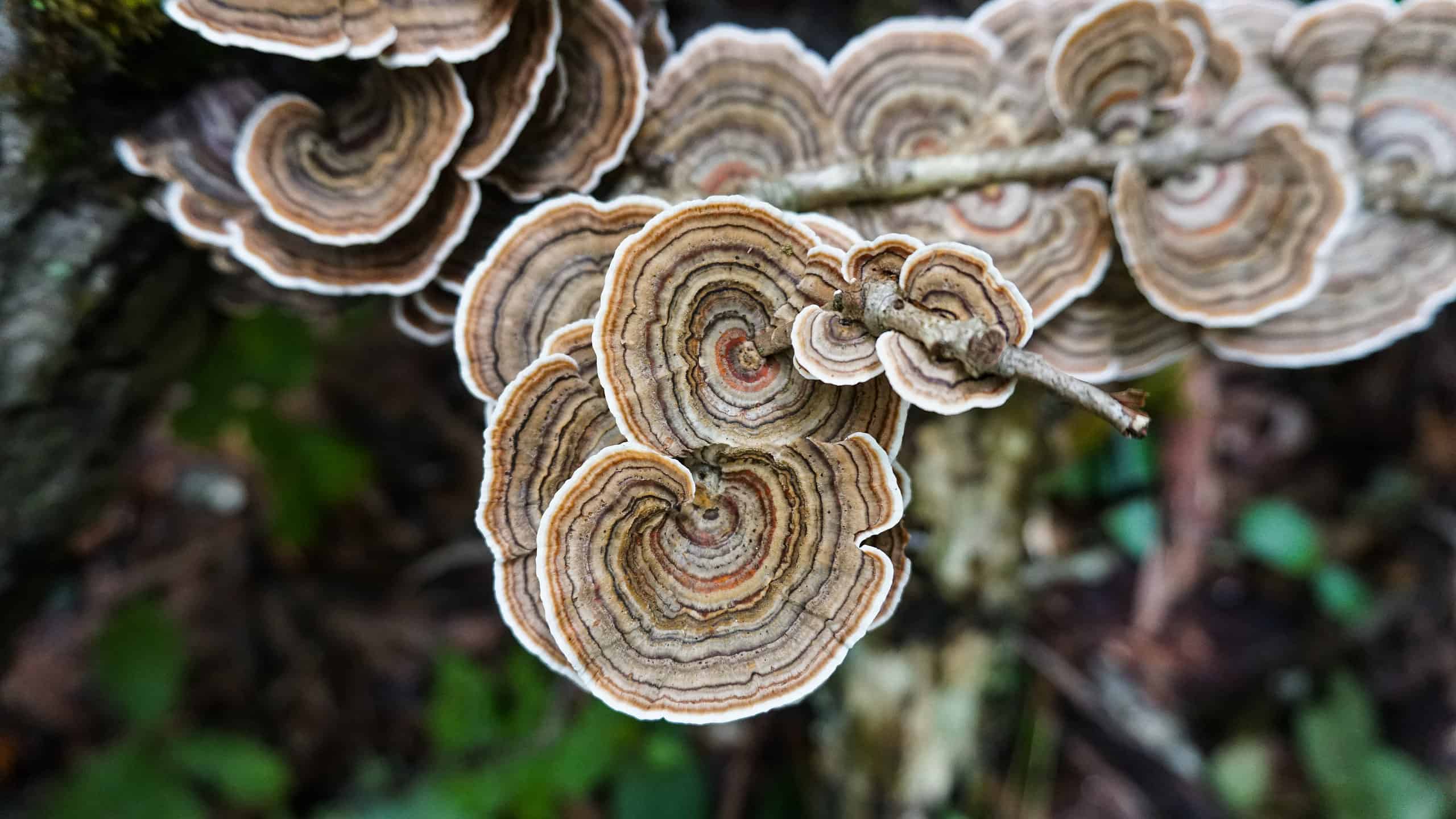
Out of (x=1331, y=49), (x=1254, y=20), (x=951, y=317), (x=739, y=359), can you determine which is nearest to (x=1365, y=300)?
(x=1331, y=49)

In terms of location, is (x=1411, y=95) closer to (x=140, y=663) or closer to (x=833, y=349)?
(x=833, y=349)

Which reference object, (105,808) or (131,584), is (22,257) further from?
(131,584)

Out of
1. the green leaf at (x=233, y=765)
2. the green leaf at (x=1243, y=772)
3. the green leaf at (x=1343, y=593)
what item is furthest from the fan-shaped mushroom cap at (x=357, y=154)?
the green leaf at (x=1343, y=593)

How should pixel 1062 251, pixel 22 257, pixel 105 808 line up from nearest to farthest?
pixel 1062 251, pixel 22 257, pixel 105 808

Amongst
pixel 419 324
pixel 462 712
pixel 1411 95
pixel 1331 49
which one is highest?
pixel 419 324

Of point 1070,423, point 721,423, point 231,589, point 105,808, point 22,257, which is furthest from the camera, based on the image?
point 231,589

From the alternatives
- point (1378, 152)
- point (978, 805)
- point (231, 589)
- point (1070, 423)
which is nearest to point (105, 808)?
point (231, 589)

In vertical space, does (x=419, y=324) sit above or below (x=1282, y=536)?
above

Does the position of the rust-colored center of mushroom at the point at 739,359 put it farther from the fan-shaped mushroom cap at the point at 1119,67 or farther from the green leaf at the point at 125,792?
the green leaf at the point at 125,792
